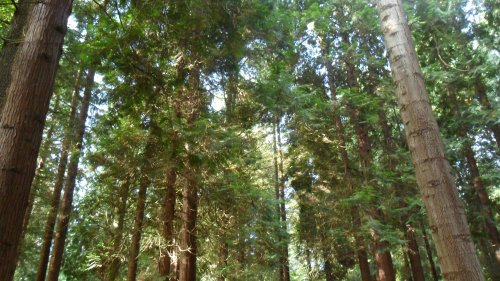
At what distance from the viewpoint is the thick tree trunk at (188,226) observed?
927 cm

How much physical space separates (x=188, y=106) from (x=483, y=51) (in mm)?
11713

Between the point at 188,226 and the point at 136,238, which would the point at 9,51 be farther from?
the point at 188,226

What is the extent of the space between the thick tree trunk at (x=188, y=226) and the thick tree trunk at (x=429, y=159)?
Result: 575cm

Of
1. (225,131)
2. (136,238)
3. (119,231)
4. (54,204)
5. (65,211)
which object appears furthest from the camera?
(54,204)

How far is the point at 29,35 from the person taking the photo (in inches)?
147

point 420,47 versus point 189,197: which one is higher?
point 420,47

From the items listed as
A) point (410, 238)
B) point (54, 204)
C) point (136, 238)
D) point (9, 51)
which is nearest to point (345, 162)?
point (410, 238)

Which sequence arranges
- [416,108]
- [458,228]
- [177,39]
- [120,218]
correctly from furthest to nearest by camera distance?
[120,218]
[177,39]
[416,108]
[458,228]

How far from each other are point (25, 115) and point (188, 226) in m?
7.05

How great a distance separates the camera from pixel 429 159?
3758 millimetres

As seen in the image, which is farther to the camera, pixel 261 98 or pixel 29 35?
pixel 261 98

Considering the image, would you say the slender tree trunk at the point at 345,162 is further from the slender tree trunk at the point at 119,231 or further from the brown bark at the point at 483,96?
the slender tree trunk at the point at 119,231

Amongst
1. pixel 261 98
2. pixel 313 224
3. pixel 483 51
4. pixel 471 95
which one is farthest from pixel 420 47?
pixel 261 98

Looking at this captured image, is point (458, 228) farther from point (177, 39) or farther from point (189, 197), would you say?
point (189, 197)
